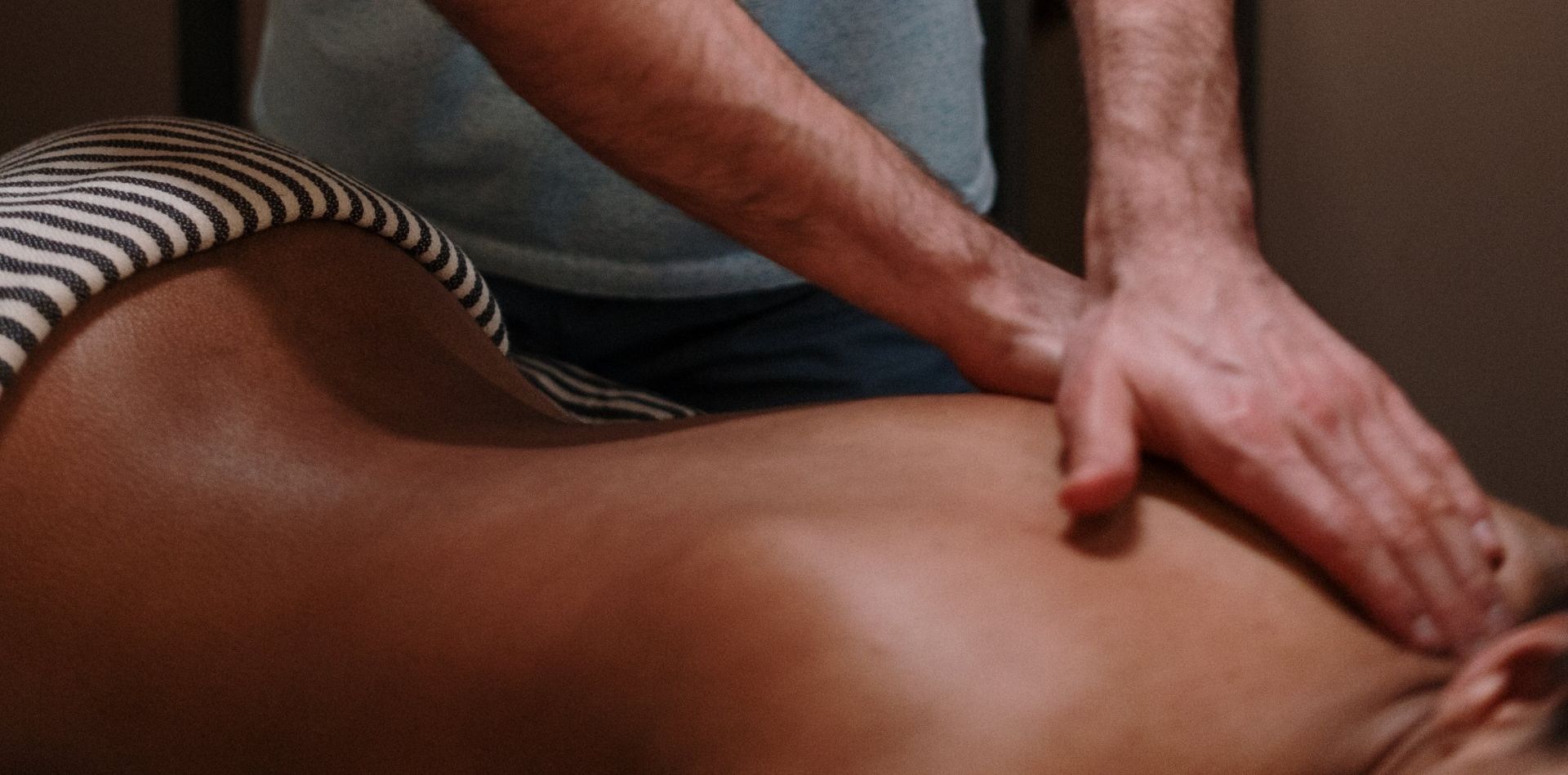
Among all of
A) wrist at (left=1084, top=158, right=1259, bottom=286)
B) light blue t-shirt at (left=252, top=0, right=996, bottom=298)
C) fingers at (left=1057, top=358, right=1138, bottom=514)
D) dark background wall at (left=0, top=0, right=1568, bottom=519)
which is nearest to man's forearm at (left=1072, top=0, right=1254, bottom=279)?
wrist at (left=1084, top=158, right=1259, bottom=286)

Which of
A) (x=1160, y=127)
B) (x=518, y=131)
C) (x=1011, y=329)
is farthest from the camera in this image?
(x=518, y=131)

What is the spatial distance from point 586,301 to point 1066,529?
0.69 meters

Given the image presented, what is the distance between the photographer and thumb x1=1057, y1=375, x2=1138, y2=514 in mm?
581

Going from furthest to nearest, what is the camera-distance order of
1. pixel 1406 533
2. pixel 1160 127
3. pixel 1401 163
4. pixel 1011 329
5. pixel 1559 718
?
1. pixel 1401 163
2. pixel 1160 127
3. pixel 1011 329
4. pixel 1406 533
5. pixel 1559 718

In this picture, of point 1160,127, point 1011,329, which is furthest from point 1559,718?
point 1160,127

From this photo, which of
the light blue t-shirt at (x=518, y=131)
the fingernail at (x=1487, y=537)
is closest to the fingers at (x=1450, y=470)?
the fingernail at (x=1487, y=537)

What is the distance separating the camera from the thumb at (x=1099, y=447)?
581mm

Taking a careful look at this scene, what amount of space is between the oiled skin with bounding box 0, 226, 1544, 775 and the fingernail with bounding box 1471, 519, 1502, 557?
27mm

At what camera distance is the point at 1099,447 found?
1.99 feet

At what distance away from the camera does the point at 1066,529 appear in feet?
1.91

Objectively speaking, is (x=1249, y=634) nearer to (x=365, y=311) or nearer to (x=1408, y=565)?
(x=1408, y=565)

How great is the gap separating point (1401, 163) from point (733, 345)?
135 cm

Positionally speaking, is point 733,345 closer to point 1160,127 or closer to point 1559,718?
point 1160,127

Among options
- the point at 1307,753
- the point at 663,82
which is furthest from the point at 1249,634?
the point at 663,82
